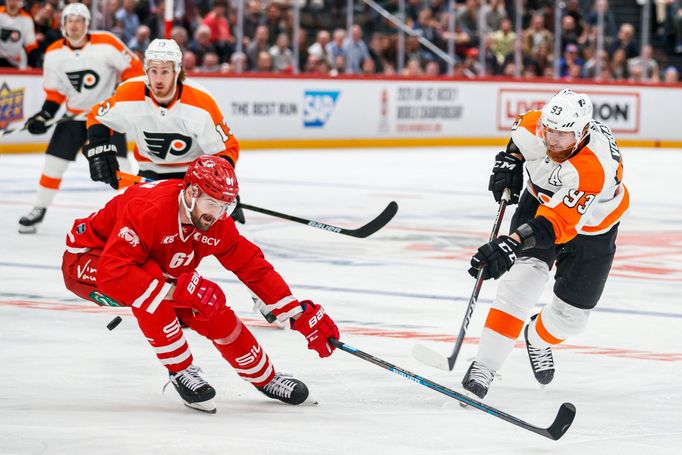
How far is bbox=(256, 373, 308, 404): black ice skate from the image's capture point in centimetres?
416

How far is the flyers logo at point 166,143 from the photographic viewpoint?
19.0 feet

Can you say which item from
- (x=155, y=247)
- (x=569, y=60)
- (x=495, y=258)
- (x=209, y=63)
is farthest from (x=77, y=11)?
(x=569, y=60)

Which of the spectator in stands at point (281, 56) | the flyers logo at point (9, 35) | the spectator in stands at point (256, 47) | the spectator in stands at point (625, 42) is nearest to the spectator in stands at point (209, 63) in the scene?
the spectator in stands at point (256, 47)

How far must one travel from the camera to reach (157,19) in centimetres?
1381

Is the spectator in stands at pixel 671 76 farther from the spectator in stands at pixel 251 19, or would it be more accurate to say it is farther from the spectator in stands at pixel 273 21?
the spectator in stands at pixel 251 19

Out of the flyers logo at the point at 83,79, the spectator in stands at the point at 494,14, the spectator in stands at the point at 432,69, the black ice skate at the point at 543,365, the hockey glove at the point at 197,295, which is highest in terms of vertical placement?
the spectator in stands at the point at 494,14

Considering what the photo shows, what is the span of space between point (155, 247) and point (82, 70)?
15.1 ft

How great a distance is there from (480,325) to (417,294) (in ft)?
2.37

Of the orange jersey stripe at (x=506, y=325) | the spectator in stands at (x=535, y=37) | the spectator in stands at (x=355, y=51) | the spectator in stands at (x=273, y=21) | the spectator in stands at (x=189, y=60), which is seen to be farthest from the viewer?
the spectator in stands at (x=535, y=37)

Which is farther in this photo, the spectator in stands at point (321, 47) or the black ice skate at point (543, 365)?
the spectator in stands at point (321, 47)

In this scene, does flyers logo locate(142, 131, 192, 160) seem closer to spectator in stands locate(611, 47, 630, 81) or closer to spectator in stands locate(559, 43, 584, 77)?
spectator in stands locate(559, 43, 584, 77)

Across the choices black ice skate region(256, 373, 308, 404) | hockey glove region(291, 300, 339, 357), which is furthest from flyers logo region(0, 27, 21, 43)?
hockey glove region(291, 300, 339, 357)

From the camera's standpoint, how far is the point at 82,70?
839 centimetres

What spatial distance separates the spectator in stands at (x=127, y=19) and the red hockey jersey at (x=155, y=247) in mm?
9554
